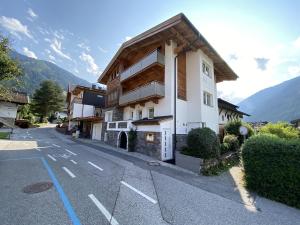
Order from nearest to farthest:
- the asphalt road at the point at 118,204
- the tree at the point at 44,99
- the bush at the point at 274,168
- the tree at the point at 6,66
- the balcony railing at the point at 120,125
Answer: the asphalt road at the point at 118,204 < the bush at the point at 274,168 < the tree at the point at 6,66 < the balcony railing at the point at 120,125 < the tree at the point at 44,99

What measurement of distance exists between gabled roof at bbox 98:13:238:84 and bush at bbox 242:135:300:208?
10917 millimetres

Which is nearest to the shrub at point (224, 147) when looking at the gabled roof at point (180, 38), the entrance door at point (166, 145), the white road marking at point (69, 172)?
the entrance door at point (166, 145)

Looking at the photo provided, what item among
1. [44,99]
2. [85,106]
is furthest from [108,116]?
[44,99]

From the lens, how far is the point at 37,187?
251 inches

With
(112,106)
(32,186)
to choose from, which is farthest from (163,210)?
(112,106)

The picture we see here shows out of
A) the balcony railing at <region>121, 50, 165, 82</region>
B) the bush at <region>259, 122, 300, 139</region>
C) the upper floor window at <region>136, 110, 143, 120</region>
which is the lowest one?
the bush at <region>259, 122, 300, 139</region>

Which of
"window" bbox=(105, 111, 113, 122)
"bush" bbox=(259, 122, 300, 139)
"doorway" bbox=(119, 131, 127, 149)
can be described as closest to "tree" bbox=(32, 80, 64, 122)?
"window" bbox=(105, 111, 113, 122)

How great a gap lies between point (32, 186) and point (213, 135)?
11145mm

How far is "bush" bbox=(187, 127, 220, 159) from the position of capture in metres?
11.0

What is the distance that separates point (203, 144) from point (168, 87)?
6654mm

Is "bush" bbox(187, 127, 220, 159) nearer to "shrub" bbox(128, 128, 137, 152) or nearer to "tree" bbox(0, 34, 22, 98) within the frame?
"shrub" bbox(128, 128, 137, 152)

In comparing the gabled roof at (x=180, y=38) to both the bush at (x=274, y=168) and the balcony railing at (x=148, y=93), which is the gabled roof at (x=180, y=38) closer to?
the balcony railing at (x=148, y=93)

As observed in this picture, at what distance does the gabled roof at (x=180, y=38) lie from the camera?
13910mm

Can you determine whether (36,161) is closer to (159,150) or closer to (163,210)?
(159,150)
